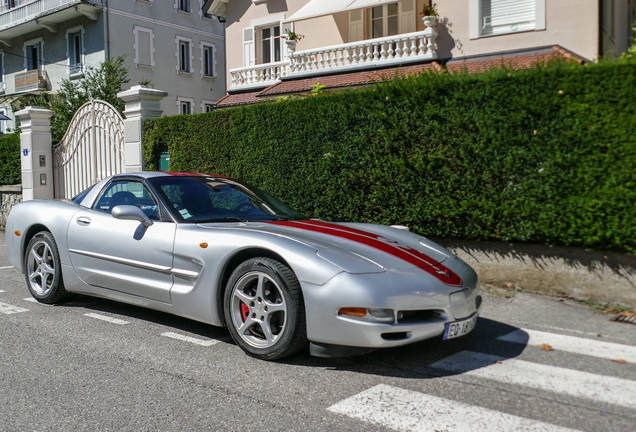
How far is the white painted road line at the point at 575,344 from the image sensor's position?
4.27 metres

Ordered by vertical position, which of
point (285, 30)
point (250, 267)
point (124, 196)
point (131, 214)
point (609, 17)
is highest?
point (285, 30)

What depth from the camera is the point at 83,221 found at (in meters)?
5.39

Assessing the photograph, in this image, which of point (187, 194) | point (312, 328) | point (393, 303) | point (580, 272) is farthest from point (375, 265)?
point (580, 272)

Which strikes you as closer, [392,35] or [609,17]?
[609,17]

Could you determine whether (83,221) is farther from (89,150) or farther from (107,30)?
(107,30)

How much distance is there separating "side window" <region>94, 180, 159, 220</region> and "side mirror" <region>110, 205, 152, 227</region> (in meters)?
0.39

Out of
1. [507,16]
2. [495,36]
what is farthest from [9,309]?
[507,16]

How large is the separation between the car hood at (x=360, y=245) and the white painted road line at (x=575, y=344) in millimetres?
947

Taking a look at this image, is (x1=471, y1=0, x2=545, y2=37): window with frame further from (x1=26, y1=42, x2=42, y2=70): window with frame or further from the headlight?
(x1=26, y1=42, x2=42, y2=70): window with frame

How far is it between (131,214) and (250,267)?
134cm

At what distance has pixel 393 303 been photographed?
3596 millimetres

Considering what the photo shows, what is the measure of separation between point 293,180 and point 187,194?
344 centimetres

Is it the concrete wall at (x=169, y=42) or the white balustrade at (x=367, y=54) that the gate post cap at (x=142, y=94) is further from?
the concrete wall at (x=169, y=42)

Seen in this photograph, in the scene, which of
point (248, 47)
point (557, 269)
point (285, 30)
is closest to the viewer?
point (557, 269)
